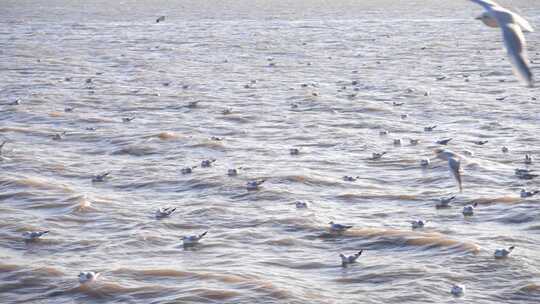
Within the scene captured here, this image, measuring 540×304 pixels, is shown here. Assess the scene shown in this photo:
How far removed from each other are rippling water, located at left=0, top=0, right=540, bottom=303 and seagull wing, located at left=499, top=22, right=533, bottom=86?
448 centimetres

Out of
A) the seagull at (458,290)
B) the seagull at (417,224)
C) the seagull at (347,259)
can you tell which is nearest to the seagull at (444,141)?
the seagull at (417,224)

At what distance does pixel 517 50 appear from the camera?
357 inches

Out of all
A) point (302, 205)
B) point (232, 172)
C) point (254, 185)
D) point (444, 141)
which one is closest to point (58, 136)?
point (232, 172)

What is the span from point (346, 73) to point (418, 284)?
2177 centimetres

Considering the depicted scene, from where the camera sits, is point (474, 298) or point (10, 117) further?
point (10, 117)

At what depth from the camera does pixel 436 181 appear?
752 inches

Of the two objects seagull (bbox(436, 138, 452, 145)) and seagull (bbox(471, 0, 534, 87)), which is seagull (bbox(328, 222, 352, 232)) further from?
seagull (bbox(436, 138, 452, 145))

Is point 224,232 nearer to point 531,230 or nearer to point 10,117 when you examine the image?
point 531,230

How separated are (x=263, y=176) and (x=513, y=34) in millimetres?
10278

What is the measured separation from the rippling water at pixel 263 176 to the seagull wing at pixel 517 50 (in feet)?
14.7

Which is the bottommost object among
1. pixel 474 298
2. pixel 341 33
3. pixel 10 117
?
pixel 474 298

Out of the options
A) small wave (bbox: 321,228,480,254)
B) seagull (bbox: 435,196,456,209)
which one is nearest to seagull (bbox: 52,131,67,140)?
small wave (bbox: 321,228,480,254)

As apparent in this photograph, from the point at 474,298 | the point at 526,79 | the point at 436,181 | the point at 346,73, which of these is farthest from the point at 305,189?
the point at 346,73

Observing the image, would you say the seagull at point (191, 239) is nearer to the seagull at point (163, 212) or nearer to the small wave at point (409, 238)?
the seagull at point (163, 212)
